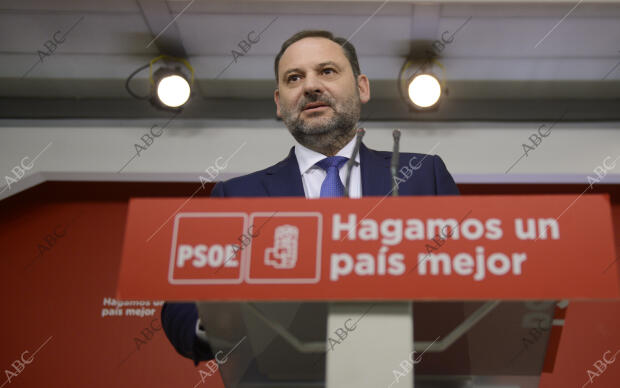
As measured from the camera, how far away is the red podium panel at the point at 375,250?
2.50ft

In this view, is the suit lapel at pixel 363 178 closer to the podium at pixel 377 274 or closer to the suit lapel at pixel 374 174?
the suit lapel at pixel 374 174

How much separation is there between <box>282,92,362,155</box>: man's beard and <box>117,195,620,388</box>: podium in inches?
29.7

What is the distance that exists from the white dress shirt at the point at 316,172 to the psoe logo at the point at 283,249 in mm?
573

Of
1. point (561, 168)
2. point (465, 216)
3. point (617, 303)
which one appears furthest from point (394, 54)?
point (465, 216)

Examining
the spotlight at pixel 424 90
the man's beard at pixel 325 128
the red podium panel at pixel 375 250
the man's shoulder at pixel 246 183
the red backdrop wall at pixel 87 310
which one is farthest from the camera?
the spotlight at pixel 424 90

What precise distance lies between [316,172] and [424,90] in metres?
1.46

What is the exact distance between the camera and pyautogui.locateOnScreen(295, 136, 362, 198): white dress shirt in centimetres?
140

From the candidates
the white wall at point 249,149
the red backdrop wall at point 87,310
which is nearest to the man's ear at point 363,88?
the white wall at point 249,149

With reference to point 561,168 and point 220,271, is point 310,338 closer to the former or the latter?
point 220,271

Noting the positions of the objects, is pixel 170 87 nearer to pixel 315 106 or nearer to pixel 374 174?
pixel 315 106

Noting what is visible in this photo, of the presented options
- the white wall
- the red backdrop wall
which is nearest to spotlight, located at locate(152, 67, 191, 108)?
the white wall

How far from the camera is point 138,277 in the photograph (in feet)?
2.64

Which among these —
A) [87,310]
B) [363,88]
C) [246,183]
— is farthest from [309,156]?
[87,310]

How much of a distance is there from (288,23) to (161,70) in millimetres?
634
